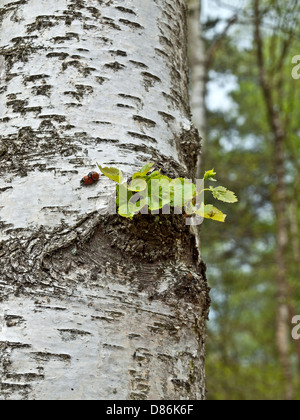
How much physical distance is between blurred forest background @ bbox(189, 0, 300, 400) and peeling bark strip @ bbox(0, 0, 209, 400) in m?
4.42

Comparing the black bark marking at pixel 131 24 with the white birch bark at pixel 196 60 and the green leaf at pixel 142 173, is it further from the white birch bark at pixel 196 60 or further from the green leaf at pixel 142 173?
the white birch bark at pixel 196 60

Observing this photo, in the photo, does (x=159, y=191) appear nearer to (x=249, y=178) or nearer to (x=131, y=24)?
(x=131, y=24)

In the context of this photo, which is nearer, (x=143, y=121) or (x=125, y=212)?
(x=125, y=212)

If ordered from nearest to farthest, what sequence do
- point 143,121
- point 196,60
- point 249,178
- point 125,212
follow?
point 125,212
point 143,121
point 196,60
point 249,178

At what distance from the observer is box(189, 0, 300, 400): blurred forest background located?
6.36 m

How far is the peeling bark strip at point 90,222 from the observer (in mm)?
906

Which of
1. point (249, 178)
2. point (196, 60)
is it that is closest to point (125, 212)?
point (196, 60)

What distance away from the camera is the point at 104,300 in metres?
0.94

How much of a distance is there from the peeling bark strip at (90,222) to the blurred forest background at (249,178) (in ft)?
14.5

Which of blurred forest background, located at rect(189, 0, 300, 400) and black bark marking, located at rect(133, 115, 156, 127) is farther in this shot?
blurred forest background, located at rect(189, 0, 300, 400)

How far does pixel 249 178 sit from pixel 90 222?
737 centimetres

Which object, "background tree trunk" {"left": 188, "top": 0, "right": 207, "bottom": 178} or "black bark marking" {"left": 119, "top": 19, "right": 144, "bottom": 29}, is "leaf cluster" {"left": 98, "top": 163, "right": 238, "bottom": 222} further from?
"background tree trunk" {"left": 188, "top": 0, "right": 207, "bottom": 178}

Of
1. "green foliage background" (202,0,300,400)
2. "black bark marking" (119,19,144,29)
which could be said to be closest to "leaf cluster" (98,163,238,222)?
"black bark marking" (119,19,144,29)

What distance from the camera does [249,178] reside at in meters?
8.10
